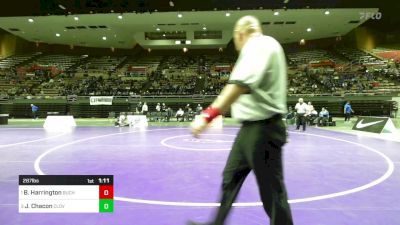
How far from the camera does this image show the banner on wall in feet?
100

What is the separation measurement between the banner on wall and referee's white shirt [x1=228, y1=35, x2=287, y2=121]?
29.3 meters

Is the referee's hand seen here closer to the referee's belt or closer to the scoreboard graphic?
the referee's belt

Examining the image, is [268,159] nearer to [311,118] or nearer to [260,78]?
[260,78]

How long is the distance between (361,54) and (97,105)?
94.3 ft

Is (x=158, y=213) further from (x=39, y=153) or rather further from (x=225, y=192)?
(x=39, y=153)

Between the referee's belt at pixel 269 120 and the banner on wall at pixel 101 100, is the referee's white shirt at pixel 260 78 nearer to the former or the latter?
the referee's belt at pixel 269 120

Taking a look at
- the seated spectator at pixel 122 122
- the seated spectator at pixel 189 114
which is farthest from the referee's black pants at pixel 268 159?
the seated spectator at pixel 189 114

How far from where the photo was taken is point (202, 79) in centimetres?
3709

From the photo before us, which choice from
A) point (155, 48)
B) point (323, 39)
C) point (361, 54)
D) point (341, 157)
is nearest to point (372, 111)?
point (361, 54)

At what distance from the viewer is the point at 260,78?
7.73 feet

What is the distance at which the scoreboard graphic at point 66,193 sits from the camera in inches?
149

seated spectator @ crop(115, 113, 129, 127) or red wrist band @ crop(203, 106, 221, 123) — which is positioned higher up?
red wrist band @ crop(203, 106, 221, 123)

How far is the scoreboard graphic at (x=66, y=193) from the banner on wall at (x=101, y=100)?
2735cm

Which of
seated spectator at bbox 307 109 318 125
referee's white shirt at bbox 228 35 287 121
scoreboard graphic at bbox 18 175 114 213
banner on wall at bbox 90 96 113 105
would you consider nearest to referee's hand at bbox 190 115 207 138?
referee's white shirt at bbox 228 35 287 121
